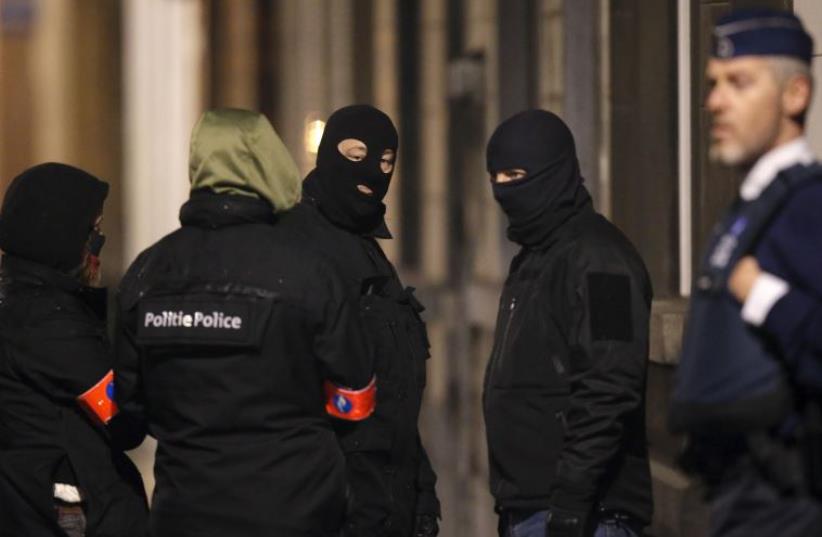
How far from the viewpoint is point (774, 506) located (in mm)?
4797

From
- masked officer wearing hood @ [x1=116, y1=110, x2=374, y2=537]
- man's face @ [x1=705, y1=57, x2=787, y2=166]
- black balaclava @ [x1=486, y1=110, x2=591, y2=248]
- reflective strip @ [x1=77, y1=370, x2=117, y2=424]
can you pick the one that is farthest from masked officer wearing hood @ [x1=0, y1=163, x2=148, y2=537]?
man's face @ [x1=705, y1=57, x2=787, y2=166]

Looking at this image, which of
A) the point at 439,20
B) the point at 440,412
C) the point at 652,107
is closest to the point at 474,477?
Answer: the point at 440,412

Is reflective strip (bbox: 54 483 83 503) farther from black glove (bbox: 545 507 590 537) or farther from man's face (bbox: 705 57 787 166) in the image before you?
man's face (bbox: 705 57 787 166)

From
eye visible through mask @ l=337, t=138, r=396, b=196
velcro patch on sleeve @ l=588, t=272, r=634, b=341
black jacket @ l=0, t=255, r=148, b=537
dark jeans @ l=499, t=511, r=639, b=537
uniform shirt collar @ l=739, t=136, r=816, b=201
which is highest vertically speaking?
uniform shirt collar @ l=739, t=136, r=816, b=201

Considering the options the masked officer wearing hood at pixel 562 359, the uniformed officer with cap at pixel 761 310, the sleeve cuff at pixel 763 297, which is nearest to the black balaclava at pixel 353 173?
the masked officer wearing hood at pixel 562 359

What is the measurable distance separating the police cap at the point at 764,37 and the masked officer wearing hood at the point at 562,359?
1458mm

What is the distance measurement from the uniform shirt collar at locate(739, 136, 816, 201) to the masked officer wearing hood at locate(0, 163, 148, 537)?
234 cm

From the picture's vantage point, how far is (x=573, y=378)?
247 inches

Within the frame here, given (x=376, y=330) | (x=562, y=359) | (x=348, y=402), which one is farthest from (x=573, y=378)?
(x=376, y=330)

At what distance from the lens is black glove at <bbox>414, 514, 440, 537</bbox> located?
6.88m

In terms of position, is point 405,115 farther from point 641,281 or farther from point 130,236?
point 641,281

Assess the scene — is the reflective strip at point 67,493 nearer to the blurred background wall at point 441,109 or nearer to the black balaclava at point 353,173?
the black balaclava at point 353,173

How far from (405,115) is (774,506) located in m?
11.0

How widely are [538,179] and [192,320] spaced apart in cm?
118
